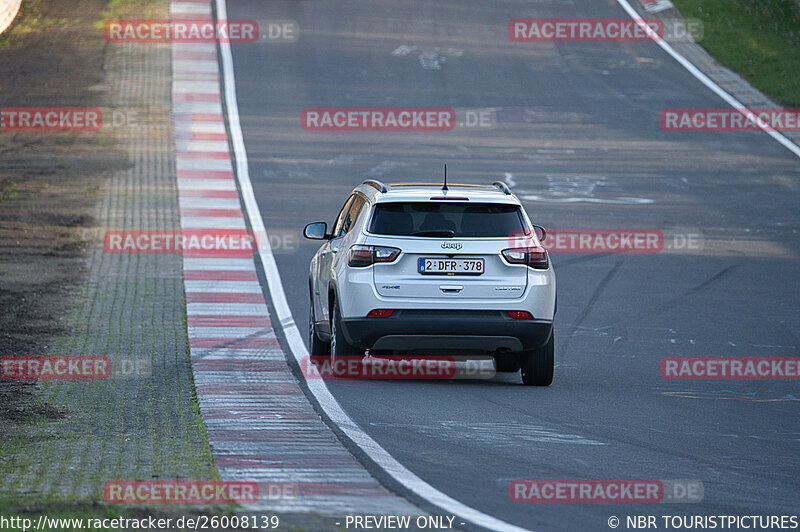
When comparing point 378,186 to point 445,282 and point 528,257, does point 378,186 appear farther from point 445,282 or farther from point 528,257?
point 528,257

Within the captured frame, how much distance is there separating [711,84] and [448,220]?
69.9ft

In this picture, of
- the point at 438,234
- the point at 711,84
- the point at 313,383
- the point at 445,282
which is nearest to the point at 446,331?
the point at 445,282

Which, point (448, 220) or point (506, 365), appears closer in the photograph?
point (448, 220)

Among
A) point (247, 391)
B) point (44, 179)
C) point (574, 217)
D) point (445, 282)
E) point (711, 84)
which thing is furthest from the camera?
point (711, 84)

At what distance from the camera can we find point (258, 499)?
6.71 meters

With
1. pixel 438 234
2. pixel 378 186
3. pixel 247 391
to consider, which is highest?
pixel 378 186

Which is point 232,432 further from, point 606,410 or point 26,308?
point 26,308

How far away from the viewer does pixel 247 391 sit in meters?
10.4

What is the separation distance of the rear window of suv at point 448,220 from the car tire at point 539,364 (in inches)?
42.9

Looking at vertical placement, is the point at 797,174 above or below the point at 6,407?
below

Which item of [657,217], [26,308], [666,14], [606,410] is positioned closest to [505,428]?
[606,410]

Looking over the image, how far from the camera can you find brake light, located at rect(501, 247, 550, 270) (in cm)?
1069

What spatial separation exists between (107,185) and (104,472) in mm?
16138

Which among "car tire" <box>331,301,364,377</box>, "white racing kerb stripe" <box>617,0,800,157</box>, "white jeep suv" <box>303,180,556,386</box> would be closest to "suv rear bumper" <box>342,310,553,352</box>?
"white jeep suv" <box>303,180,556,386</box>
